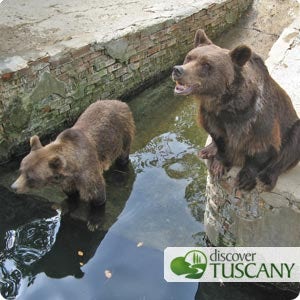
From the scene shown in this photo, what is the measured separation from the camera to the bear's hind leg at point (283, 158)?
15.2 ft

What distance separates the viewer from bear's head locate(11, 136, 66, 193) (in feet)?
18.3

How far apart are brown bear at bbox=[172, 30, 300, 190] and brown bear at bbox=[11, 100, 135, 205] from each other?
166 centimetres

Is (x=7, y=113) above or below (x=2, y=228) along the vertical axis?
above

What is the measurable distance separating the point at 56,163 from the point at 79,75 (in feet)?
8.76

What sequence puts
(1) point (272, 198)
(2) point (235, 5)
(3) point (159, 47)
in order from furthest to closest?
(2) point (235, 5) → (3) point (159, 47) → (1) point (272, 198)

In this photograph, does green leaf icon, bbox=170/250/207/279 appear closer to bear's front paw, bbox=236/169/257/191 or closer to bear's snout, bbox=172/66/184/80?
bear's front paw, bbox=236/169/257/191

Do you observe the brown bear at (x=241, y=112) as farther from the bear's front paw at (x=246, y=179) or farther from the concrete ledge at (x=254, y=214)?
the concrete ledge at (x=254, y=214)

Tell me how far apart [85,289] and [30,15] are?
17.4 feet

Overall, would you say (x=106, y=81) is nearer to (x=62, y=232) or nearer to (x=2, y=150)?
(x=2, y=150)

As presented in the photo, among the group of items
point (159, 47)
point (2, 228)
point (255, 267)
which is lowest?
point (2, 228)

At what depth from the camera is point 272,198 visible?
4.73 m

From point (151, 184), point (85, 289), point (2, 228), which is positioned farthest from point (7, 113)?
point (85, 289)

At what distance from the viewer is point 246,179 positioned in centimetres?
468

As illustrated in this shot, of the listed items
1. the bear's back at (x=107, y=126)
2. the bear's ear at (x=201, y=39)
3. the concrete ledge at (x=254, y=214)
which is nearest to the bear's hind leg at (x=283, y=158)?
the concrete ledge at (x=254, y=214)
